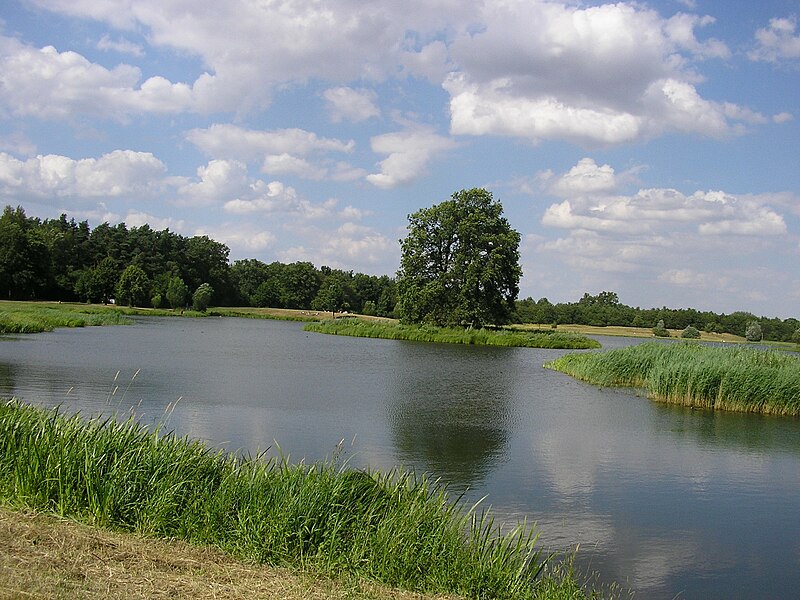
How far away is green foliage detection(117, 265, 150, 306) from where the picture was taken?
75562 millimetres

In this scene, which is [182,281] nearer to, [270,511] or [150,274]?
[150,274]

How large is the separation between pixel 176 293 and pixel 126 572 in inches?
3117

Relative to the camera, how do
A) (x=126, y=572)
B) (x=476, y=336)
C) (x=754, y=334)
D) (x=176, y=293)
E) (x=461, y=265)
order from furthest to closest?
(x=176, y=293), (x=754, y=334), (x=461, y=265), (x=476, y=336), (x=126, y=572)

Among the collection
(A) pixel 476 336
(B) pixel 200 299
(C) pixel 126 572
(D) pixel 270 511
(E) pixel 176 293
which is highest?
(E) pixel 176 293

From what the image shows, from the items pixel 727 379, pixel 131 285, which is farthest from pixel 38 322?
pixel 131 285

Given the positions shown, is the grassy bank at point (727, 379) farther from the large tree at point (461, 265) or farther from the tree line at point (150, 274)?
the tree line at point (150, 274)

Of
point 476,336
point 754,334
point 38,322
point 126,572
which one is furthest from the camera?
point 754,334

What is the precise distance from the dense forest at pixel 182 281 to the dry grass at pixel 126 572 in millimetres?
60609

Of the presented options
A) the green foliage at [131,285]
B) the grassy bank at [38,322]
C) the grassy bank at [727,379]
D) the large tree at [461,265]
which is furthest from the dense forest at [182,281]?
the grassy bank at [727,379]

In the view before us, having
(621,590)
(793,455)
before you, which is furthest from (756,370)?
(621,590)

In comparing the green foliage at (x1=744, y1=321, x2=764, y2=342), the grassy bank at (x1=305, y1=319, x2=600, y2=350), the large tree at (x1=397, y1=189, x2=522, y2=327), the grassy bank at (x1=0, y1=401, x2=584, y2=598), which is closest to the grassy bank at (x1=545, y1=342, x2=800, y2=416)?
the grassy bank at (x1=0, y1=401, x2=584, y2=598)

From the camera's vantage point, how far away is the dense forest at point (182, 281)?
Result: 71625 millimetres

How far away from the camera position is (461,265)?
166ft

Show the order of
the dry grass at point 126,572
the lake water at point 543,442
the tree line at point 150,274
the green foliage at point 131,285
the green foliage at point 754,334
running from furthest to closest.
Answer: the green foliage at point 131,285, the tree line at point 150,274, the green foliage at point 754,334, the lake water at point 543,442, the dry grass at point 126,572
